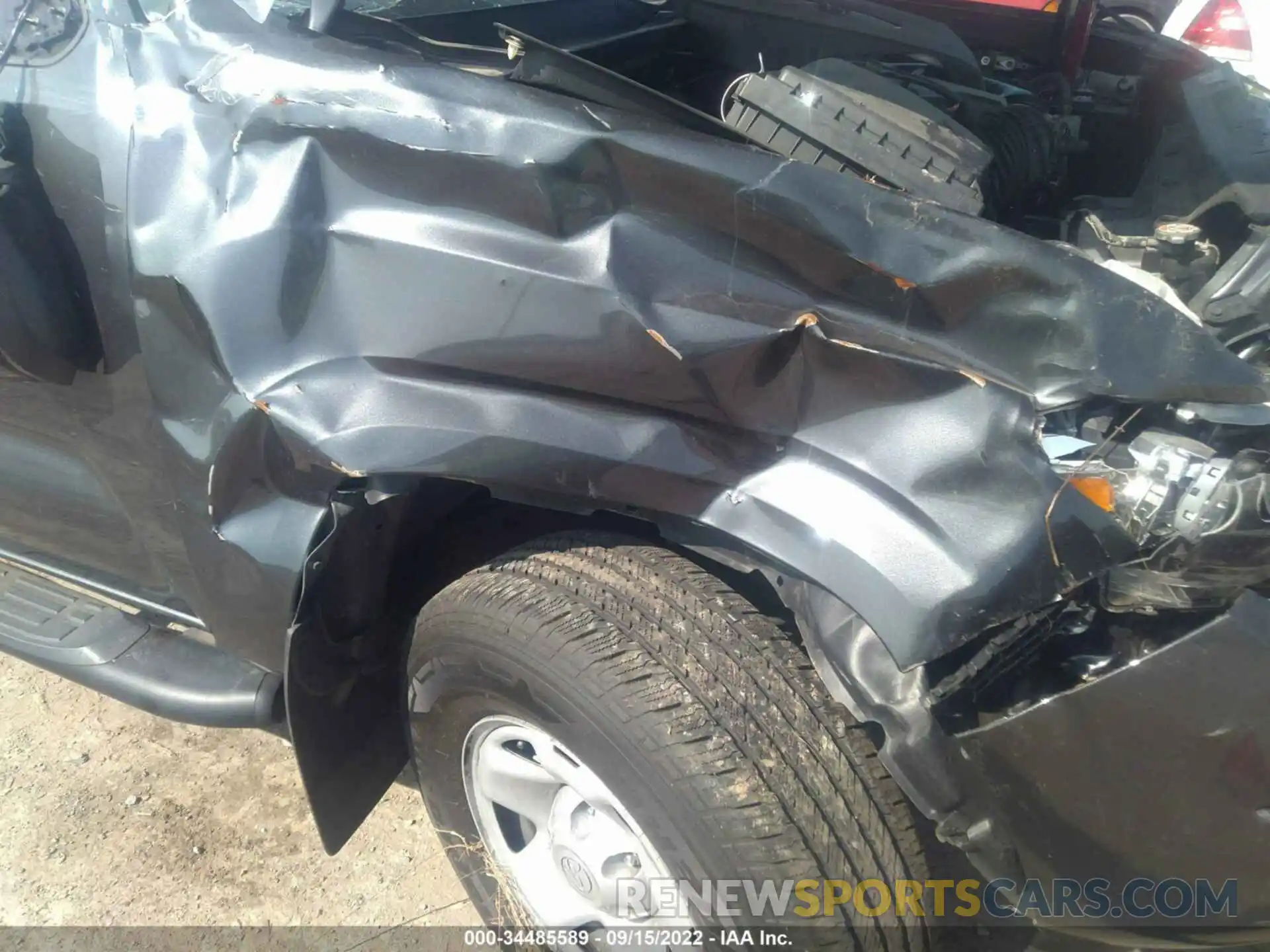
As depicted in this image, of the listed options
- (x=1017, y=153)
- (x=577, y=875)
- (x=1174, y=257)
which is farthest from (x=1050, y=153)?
(x=577, y=875)

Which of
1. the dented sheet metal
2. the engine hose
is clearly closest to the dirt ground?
the dented sheet metal

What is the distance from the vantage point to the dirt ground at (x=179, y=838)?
2.26 metres

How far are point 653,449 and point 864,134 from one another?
0.83 m

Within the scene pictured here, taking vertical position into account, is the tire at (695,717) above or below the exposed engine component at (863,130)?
below

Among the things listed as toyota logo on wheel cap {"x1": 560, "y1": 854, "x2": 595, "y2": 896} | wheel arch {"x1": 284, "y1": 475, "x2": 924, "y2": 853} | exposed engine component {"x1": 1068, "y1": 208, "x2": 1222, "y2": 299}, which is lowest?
toyota logo on wheel cap {"x1": 560, "y1": 854, "x2": 595, "y2": 896}

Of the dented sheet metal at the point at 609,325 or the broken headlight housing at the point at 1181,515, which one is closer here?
the broken headlight housing at the point at 1181,515

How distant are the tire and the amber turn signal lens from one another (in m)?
0.49

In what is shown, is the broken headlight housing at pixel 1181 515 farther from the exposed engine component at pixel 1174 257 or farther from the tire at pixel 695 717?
the exposed engine component at pixel 1174 257

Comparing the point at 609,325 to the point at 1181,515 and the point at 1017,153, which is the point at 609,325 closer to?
the point at 1181,515

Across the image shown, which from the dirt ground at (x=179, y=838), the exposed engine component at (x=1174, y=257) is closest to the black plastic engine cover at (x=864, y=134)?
the exposed engine component at (x=1174, y=257)

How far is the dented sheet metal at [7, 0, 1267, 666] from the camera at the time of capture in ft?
4.38

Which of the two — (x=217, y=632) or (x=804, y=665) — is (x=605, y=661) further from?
(x=217, y=632)

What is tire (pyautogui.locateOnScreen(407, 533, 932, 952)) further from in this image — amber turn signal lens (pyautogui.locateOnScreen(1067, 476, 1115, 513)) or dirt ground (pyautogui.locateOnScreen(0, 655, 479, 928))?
dirt ground (pyautogui.locateOnScreen(0, 655, 479, 928))

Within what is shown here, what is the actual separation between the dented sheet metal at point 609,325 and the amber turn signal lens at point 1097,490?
0.02m
